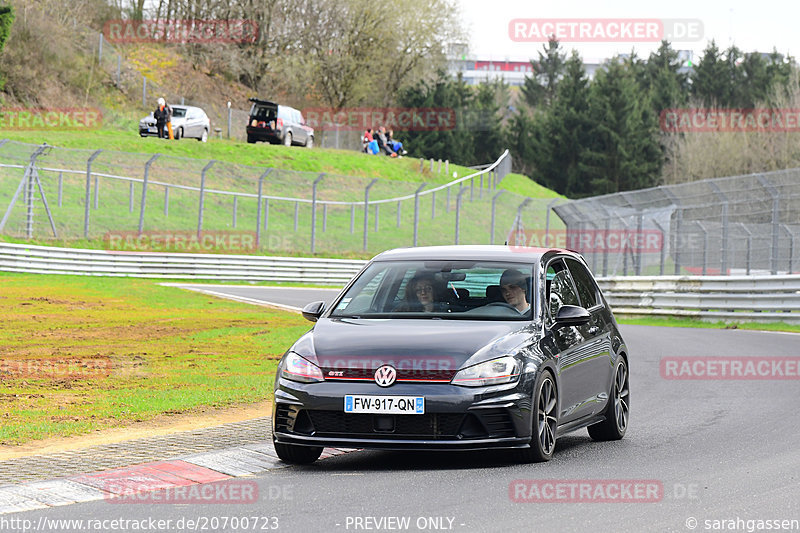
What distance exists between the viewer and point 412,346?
8.07 meters

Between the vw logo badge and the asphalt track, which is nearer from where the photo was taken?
the asphalt track

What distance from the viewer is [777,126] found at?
80375 mm

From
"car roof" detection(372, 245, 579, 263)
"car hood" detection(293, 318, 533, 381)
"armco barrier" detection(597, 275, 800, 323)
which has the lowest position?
"armco barrier" detection(597, 275, 800, 323)

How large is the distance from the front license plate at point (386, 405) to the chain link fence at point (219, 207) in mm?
26100

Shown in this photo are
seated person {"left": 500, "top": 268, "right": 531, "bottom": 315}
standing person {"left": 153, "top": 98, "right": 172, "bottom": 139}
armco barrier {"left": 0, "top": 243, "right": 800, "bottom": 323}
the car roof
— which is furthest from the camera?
standing person {"left": 153, "top": 98, "right": 172, "bottom": 139}

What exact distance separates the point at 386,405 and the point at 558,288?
2.22 meters

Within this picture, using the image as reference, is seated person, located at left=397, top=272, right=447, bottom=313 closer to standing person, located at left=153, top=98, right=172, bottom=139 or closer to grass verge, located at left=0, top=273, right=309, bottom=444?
grass verge, located at left=0, top=273, right=309, bottom=444

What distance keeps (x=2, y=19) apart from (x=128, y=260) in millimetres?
16185

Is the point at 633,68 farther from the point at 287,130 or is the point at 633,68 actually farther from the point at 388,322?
the point at 388,322

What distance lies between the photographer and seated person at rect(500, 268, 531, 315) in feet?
29.4

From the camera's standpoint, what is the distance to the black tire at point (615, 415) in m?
9.87

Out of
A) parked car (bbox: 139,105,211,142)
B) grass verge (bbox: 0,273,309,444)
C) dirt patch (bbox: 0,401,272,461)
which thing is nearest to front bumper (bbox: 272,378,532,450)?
dirt patch (bbox: 0,401,272,461)

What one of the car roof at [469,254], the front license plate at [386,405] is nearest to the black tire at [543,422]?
the front license plate at [386,405]

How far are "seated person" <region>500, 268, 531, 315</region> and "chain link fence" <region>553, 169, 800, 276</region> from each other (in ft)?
53.9
